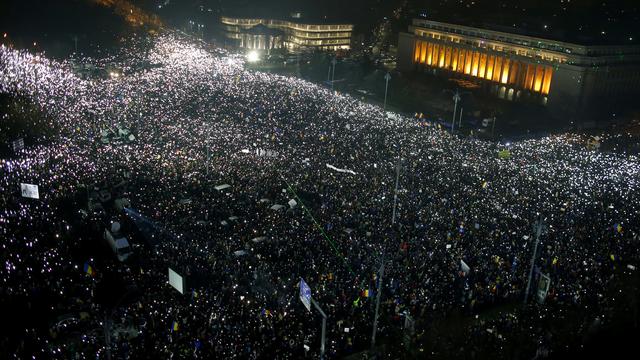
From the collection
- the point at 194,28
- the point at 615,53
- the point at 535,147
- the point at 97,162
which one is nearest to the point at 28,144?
the point at 97,162

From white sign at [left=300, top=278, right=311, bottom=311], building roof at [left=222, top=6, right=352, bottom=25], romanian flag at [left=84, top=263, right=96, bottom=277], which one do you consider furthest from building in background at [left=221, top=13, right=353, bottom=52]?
white sign at [left=300, top=278, right=311, bottom=311]

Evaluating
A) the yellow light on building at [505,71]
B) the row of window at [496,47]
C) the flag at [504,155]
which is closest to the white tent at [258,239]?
the flag at [504,155]

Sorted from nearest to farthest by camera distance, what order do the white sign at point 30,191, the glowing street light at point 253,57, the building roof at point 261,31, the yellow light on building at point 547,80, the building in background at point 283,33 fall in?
the white sign at point 30,191, the yellow light on building at point 547,80, the glowing street light at point 253,57, the building roof at point 261,31, the building in background at point 283,33

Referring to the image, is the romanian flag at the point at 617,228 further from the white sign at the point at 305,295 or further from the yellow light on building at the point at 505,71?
the yellow light on building at the point at 505,71

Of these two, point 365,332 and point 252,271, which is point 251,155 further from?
point 365,332

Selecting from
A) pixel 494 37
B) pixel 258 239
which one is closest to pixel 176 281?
pixel 258 239

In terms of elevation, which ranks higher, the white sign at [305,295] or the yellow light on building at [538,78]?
the yellow light on building at [538,78]

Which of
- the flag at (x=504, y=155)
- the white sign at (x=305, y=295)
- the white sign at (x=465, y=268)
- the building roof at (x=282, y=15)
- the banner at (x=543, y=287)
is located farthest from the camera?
the building roof at (x=282, y=15)

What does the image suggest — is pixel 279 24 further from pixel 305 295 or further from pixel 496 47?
pixel 305 295
